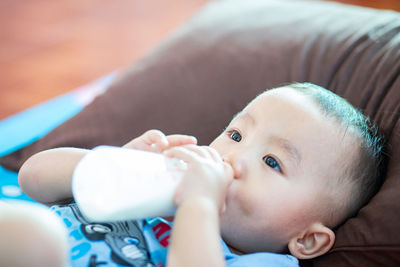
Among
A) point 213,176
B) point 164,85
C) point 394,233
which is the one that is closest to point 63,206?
point 213,176

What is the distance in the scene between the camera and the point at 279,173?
0.90 meters

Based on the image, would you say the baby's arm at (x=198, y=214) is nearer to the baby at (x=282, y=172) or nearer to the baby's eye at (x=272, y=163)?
the baby at (x=282, y=172)

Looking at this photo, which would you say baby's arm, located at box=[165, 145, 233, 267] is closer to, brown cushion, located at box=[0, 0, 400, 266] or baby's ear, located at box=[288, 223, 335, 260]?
baby's ear, located at box=[288, 223, 335, 260]

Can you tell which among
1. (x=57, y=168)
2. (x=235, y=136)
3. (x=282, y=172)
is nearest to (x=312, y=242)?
(x=282, y=172)

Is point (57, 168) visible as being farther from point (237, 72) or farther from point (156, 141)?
point (237, 72)

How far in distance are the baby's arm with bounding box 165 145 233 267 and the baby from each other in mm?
22

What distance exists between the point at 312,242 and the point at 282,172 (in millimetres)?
166

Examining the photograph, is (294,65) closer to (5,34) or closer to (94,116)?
(94,116)

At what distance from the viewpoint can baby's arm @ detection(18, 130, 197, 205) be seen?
95 centimetres

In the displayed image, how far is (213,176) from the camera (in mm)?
786

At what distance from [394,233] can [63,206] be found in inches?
25.9

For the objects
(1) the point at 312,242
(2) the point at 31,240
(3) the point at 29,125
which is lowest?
(1) the point at 312,242

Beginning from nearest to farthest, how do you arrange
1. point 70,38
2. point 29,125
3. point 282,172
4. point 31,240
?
point 31,240, point 282,172, point 29,125, point 70,38

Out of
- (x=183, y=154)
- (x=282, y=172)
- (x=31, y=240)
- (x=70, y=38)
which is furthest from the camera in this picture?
(x=70, y=38)
